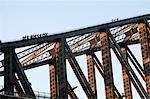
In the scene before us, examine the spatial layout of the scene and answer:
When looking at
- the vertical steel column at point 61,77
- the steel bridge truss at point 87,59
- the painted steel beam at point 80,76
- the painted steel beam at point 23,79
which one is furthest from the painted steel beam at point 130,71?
the painted steel beam at point 23,79

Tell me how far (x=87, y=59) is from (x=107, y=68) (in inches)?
411

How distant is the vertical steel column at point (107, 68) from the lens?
70.9 m

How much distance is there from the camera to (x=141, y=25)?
83.8 meters

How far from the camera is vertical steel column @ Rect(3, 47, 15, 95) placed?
209 feet

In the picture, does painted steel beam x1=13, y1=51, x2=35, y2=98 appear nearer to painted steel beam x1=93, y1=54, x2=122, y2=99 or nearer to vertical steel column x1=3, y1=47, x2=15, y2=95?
vertical steel column x1=3, y1=47, x2=15, y2=95

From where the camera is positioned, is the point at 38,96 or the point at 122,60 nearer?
the point at 38,96

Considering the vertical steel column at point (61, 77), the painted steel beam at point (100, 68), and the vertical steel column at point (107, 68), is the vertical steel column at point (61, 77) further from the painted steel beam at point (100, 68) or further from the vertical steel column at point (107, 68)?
the painted steel beam at point (100, 68)

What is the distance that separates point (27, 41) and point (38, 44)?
386 cm

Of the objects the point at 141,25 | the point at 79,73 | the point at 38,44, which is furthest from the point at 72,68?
the point at 141,25

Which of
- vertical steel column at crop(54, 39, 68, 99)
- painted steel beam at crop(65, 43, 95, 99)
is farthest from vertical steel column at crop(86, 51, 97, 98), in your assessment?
vertical steel column at crop(54, 39, 68, 99)

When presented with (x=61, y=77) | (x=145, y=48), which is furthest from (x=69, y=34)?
(x=145, y=48)

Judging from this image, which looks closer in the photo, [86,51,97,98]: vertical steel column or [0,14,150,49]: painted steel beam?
[0,14,150,49]: painted steel beam

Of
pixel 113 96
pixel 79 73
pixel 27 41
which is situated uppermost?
pixel 27 41

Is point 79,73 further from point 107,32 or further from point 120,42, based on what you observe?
point 120,42
